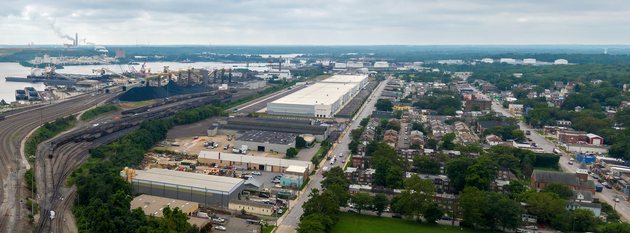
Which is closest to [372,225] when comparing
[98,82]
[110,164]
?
[110,164]

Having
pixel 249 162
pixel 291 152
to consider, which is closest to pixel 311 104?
pixel 291 152

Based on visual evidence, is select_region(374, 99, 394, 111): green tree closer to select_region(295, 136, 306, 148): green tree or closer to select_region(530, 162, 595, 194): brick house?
select_region(295, 136, 306, 148): green tree

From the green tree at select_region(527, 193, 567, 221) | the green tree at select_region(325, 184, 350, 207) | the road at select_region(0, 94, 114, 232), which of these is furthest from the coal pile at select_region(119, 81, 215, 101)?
the green tree at select_region(527, 193, 567, 221)

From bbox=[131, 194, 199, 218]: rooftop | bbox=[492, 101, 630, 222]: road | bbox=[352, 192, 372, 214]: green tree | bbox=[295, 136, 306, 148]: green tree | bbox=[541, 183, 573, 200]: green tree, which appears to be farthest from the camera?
bbox=[295, 136, 306, 148]: green tree

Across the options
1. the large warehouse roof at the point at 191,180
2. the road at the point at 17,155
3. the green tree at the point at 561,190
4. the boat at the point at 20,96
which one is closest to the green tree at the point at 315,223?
the large warehouse roof at the point at 191,180

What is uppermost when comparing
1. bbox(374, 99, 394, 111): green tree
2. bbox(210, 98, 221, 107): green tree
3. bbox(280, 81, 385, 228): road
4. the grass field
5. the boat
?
bbox(374, 99, 394, 111): green tree

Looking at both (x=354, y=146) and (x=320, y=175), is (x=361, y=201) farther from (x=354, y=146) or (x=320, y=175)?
(x=354, y=146)
